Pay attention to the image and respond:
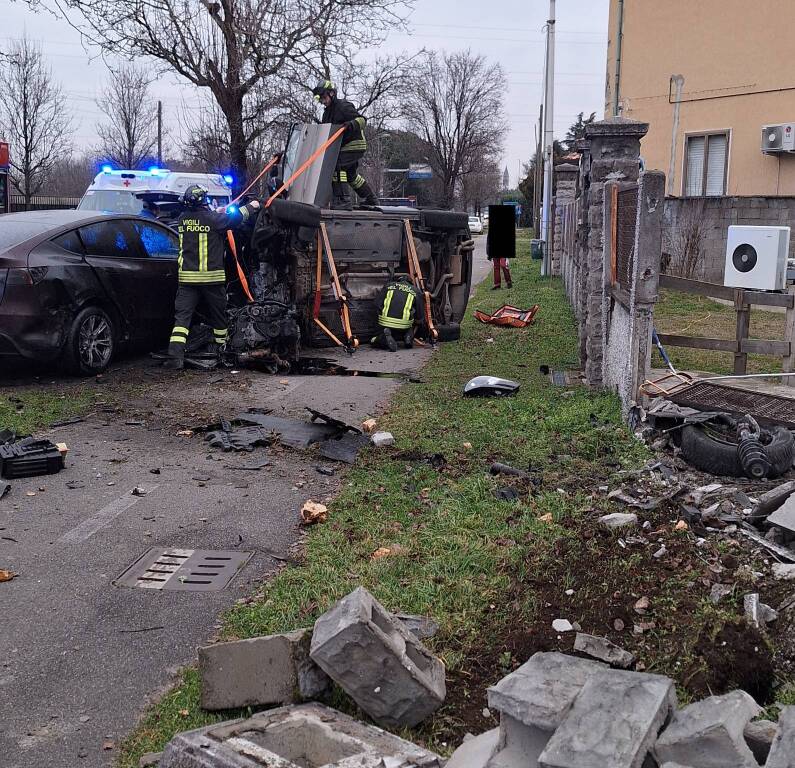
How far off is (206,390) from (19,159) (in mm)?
28000

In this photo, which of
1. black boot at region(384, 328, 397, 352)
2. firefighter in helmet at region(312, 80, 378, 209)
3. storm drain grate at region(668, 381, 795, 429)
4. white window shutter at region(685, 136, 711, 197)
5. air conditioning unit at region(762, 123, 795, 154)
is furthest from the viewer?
white window shutter at region(685, 136, 711, 197)

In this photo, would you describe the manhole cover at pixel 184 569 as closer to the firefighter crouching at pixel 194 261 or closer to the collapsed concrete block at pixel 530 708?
the collapsed concrete block at pixel 530 708

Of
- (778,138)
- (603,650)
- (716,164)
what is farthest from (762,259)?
(716,164)

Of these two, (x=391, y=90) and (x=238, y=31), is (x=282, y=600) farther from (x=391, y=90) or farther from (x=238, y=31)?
(x=391, y=90)

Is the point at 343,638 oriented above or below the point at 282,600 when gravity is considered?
above

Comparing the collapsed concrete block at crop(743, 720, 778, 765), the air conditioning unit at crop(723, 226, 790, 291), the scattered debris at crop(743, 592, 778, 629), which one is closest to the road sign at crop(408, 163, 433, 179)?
the air conditioning unit at crop(723, 226, 790, 291)

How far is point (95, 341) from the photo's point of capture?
9383mm

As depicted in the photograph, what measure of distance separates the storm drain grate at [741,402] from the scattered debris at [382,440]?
216 cm

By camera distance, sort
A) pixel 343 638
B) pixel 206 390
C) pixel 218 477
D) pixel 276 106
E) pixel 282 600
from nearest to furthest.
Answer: pixel 343 638
pixel 282 600
pixel 218 477
pixel 206 390
pixel 276 106

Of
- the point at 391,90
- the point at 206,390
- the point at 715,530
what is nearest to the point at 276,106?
the point at 391,90

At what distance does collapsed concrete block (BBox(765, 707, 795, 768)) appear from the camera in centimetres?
236

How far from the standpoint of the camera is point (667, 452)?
649 cm

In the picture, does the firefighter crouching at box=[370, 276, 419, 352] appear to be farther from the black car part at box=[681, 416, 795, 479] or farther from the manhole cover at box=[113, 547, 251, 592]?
the manhole cover at box=[113, 547, 251, 592]

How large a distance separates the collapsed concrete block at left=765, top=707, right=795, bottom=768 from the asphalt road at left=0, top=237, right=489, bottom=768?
6.94 feet
